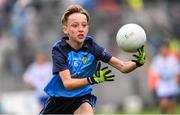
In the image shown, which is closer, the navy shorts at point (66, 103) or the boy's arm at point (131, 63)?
the boy's arm at point (131, 63)

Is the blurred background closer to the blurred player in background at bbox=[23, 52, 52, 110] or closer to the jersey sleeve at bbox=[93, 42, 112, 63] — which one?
the blurred player in background at bbox=[23, 52, 52, 110]

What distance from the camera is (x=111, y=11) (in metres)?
20.4

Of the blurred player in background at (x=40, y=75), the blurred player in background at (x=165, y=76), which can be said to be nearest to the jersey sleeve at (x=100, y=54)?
the blurred player in background at (x=165, y=76)

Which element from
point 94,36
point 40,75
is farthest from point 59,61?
point 94,36

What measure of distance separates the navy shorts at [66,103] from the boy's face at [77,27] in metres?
0.77

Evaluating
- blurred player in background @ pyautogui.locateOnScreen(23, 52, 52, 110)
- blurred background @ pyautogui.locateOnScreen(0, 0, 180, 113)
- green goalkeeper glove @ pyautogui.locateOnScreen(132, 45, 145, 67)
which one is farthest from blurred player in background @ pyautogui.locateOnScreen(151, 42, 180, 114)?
green goalkeeper glove @ pyautogui.locateOnScreen(132, 45, 145, 67)

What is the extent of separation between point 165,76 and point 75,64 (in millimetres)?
9406

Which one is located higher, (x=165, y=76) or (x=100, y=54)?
(x=100, y=54)

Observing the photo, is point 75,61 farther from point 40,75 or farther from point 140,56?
point 40,75

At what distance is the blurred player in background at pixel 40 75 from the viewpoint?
62.3 ft

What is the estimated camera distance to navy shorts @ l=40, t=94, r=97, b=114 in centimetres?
999

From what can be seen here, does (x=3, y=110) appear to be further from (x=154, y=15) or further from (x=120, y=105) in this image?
(x=154, y=15)

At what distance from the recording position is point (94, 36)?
65.4 feet

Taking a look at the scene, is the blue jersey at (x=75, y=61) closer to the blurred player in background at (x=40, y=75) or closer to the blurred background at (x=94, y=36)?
the blurred player in background at (x=40, y=75)
